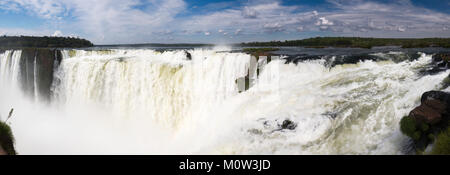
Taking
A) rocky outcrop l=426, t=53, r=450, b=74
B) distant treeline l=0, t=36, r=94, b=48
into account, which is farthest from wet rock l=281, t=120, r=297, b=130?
distant treeline l=0, t=36, r=94, b=48

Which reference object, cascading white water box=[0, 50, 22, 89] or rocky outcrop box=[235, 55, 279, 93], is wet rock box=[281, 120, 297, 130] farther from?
cascading white water box=[0, 50, 22, 89]

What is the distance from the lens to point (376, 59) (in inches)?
414

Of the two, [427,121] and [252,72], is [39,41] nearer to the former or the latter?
[252,72]

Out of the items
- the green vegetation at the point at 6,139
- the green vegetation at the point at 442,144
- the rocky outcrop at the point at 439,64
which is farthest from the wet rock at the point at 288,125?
the green vegetation at the point at 6,139

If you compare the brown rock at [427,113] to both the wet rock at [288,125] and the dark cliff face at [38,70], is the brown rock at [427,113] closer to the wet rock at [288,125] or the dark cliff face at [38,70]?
the wet rock at [288,125]

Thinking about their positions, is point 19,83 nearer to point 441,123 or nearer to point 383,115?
point 383,115

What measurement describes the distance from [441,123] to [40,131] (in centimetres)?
1709

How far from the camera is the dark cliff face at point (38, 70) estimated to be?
18.5 metres

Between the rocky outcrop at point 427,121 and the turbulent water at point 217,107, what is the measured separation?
0.88 ft

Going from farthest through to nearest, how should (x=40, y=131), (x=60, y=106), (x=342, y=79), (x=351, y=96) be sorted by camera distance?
1. (x=60, y=106)
2. (x=40, y=131)
3. (x=342, y=79)
4. (x=351, y=96)

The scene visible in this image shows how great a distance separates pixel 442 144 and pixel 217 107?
751 centimetres

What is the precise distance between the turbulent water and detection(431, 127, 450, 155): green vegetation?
688 mm

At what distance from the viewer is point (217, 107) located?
37.2 feet
